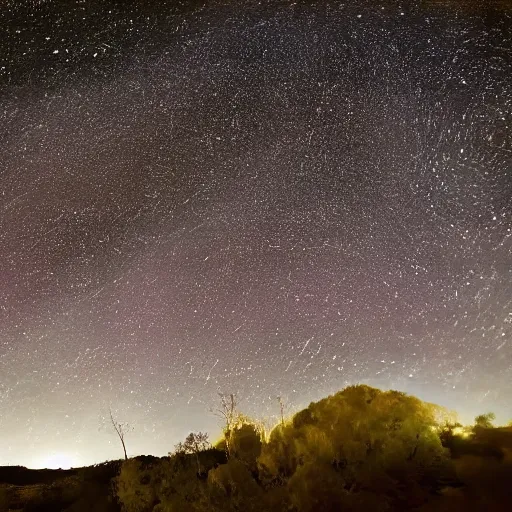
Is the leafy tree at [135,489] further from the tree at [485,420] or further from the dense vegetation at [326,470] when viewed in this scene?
the tree at [485,420]

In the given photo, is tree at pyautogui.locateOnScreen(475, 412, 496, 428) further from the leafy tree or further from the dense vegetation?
the leafy tree

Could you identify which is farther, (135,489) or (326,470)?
(135,489)

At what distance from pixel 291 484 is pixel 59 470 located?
69.9 feet

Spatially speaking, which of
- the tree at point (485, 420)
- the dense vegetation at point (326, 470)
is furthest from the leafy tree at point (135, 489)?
the tree at point (485, 420)

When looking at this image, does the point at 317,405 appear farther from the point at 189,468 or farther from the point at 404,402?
the point at 189,468

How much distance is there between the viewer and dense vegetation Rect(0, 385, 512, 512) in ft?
62.7

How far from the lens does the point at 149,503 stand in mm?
22812

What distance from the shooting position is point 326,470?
787 inches

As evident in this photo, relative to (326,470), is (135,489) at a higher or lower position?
higher

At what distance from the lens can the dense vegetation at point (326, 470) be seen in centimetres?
1912

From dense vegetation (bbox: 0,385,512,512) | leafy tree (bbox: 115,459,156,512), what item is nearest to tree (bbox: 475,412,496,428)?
dense vegetation (bbox: 0,385,512,512)

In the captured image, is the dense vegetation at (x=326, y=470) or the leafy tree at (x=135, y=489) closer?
the dense vegetation at (x=326, y=470)

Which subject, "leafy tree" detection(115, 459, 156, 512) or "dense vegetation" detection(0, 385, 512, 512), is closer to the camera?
"dense vegetation" detection(0, 385, 512, 512)

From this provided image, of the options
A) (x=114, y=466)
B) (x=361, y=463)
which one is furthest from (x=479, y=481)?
(x=114, y=466)
